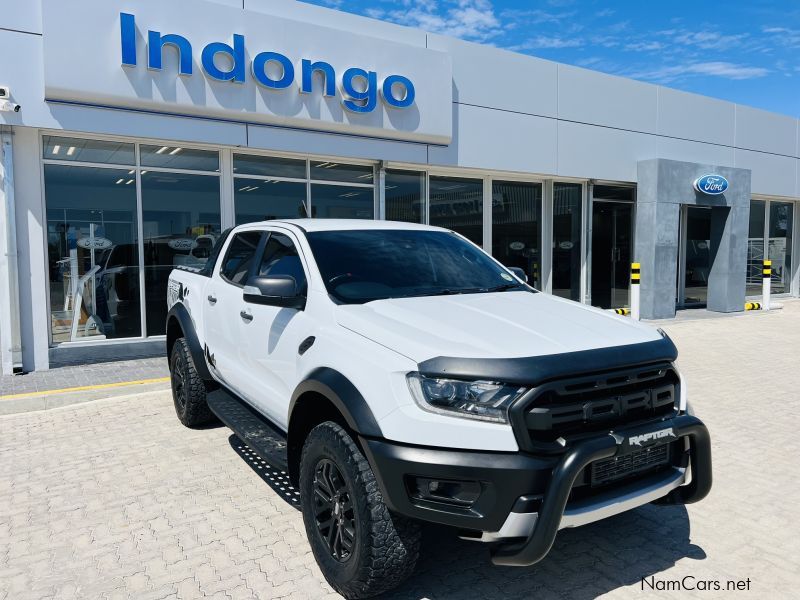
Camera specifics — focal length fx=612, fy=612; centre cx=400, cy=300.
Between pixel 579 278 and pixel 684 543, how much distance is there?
12.3m

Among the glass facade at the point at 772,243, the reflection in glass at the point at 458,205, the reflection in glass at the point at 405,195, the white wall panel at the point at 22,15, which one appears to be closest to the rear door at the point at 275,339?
the white wall panel at the point at 22,15

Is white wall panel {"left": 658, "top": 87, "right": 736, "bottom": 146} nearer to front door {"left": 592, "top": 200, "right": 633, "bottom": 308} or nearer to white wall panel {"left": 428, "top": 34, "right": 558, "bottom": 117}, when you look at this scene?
front door {"left": 592, "top": 200, "right": 633, "bottom": 308}

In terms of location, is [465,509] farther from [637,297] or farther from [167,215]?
[637,297]

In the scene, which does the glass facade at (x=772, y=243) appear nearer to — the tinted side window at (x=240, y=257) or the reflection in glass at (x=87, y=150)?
the reflection in glass at (x=87, y=150)

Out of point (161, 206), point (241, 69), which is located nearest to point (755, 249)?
point (241, 69)

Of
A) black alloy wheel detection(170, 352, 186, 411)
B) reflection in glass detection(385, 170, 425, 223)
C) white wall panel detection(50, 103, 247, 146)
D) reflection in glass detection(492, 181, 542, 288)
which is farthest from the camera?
reflection in glass detection(492, 181, 542, 288)

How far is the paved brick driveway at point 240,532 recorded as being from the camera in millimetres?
3211

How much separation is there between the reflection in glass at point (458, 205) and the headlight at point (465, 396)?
1046cm

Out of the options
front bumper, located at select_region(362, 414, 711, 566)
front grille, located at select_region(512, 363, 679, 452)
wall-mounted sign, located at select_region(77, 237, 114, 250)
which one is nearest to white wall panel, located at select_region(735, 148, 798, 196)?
wall-mounted sign, located at select_region(77, 237, 114, 250)

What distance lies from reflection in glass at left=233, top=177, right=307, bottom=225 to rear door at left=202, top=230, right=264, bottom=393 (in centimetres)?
534

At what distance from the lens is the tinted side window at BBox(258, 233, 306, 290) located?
394cm

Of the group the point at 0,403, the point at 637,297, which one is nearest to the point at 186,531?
the point at 0,403

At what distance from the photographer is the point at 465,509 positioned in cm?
259

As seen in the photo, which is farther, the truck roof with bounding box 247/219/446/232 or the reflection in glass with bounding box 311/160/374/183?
the reflection in glass with bounding box 311/160/374/183
